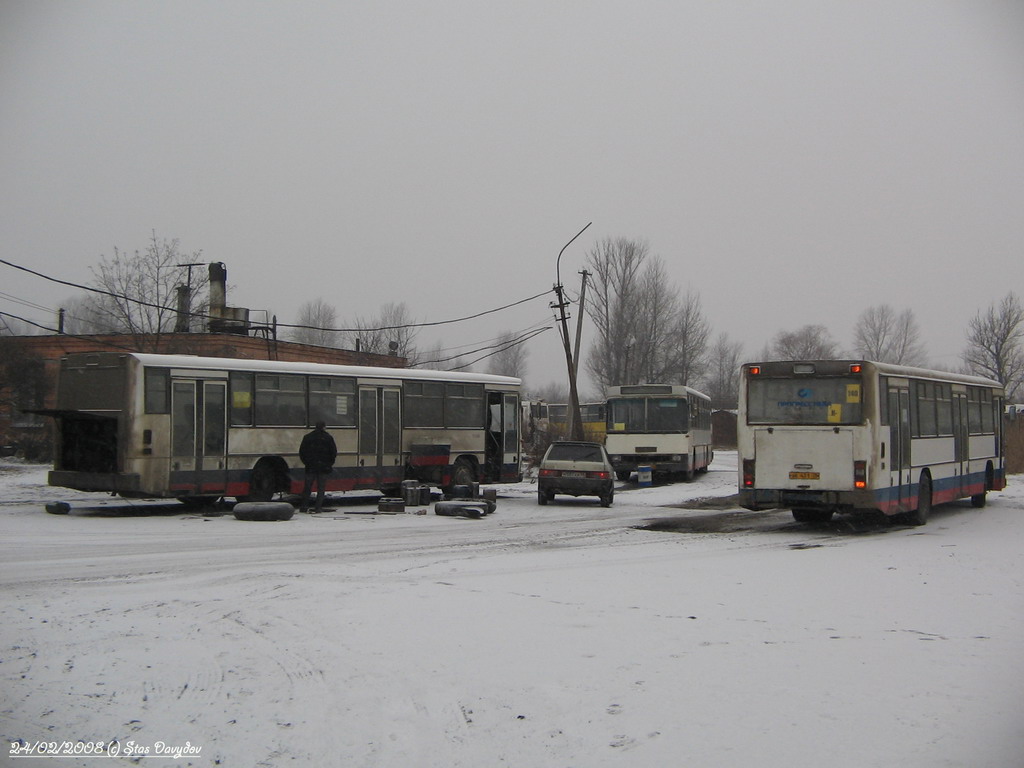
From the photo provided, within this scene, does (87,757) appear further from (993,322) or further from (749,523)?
(993,322)

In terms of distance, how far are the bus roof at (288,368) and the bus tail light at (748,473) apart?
894 cm

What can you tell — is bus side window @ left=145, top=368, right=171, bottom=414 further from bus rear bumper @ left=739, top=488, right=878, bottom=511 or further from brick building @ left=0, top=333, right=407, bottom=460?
bus rear bumper @ left=739, top=488, right=878, bottom=511

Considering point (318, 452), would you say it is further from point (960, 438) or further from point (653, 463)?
point (653, 463)

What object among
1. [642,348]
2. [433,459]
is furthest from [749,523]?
[642,348]

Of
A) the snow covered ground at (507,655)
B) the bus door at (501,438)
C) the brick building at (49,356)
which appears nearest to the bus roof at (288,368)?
the bus door at (501,438)

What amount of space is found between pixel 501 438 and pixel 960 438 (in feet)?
36.8

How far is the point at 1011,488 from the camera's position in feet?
96.9

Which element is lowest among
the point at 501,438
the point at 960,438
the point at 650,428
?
the point at 960,438

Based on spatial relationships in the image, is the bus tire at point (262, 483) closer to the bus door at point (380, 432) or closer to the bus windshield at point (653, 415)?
the bus door at point (380, 432)

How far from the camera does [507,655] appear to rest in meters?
7.27

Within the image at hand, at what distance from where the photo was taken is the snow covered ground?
18.1 feet

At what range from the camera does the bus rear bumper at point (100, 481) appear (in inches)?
713

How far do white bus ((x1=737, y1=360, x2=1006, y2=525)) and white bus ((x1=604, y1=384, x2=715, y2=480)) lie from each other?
14841mm

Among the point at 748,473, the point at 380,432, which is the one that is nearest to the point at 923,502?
the point at 748,473
